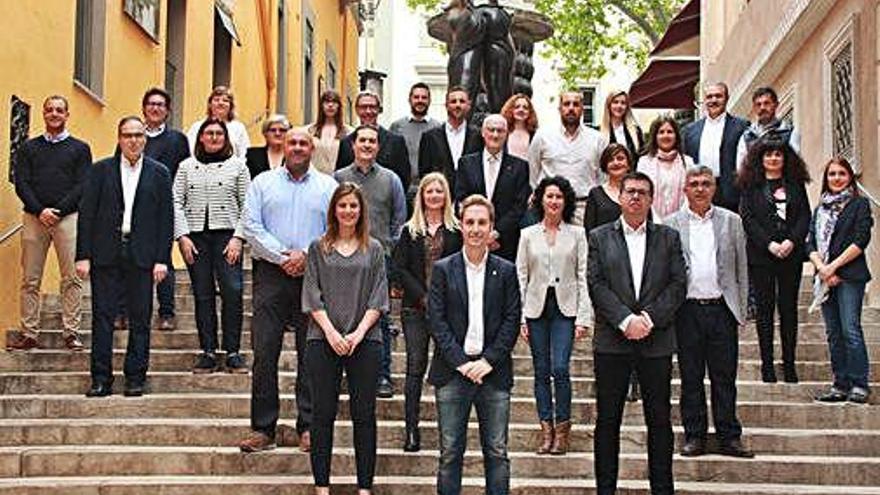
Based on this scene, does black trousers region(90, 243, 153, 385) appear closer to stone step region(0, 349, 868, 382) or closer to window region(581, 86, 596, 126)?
stone step region(0, 349, 868, 382)

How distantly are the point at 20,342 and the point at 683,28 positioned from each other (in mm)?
17435

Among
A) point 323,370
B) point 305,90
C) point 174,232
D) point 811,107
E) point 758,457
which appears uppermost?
point 305,90

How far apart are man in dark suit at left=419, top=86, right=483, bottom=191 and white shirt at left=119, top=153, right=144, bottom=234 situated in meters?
2.07

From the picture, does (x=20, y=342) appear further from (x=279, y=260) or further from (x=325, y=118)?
(x=279, y=260)

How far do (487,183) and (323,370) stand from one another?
90.8 inches

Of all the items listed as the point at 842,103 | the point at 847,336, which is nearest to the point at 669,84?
the point at 842,103

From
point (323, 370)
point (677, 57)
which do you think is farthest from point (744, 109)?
point (323, 370)

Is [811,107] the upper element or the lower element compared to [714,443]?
upper

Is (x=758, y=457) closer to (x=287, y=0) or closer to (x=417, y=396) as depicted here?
(x=417, y=396)

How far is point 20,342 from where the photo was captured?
9.45 metres

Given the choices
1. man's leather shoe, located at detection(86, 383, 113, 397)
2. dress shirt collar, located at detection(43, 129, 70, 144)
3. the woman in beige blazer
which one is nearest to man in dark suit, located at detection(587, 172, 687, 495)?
the woman in beige blazer

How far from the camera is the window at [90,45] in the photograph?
12.0 metres

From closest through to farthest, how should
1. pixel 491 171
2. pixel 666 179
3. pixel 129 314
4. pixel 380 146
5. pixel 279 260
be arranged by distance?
1. pixel 279 260
2. pixel 129 314
3. pixel 491 171
4. pixel 666 179
5. pixel 380 146

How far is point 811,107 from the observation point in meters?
14.4
